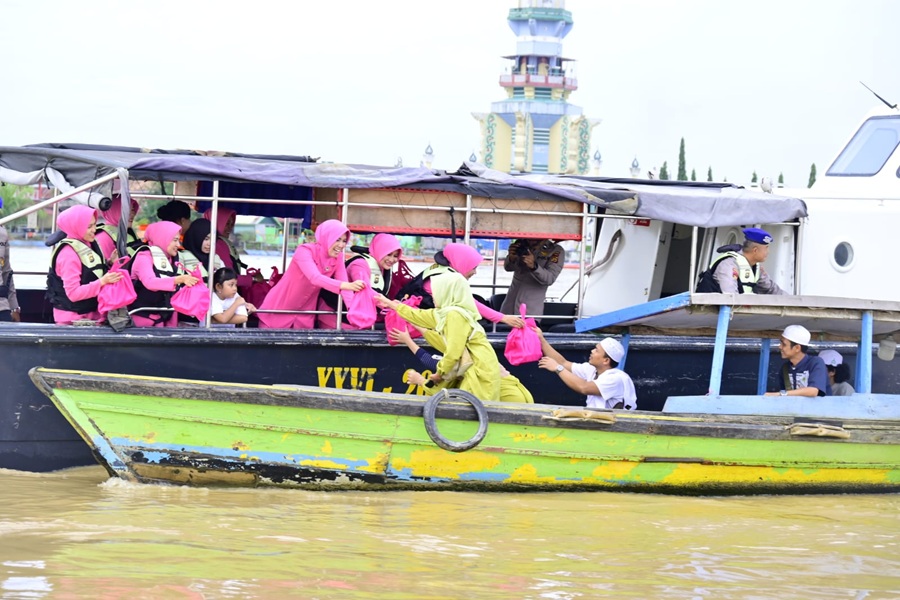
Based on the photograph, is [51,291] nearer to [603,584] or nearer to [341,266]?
[341,266]

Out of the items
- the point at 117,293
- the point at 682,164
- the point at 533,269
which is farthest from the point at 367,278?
the point at 682,164

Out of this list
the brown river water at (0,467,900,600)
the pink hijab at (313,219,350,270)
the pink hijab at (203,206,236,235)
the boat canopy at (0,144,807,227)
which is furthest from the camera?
the pink hijab at (203,206,236,235)

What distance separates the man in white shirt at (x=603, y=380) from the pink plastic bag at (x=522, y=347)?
123 millimetres

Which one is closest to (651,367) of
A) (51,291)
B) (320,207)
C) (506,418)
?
(506,418)

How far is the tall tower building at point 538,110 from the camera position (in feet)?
273

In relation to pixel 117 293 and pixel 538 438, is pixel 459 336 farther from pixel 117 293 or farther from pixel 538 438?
pixel 117 293

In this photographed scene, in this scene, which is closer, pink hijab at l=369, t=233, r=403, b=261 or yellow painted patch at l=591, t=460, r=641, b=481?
yellow painted patch at l=591, t=460, r=641, b=481

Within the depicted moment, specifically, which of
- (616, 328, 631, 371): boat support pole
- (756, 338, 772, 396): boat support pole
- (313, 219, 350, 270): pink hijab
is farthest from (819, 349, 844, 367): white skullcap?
(313, 219, 350, 270): pink hijab

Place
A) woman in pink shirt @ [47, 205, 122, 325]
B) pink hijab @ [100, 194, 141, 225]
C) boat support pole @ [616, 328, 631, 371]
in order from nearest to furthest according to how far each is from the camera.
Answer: woman in pink shirt @ [47, 205, 122, 325] → pink hijab @ [100, 194, 141, 225] → boat support pole @ [616, 328, 631, 371]

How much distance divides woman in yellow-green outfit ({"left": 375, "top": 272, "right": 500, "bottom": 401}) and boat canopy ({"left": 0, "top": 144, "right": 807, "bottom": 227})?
1.13 m

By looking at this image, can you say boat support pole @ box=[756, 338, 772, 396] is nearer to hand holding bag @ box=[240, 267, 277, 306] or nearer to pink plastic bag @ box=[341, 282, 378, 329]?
pink plastic bag @ box=[341, 282, 378, 329]

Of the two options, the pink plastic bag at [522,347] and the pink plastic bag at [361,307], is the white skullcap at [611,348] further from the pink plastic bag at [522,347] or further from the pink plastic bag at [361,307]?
the pink plastic bag at [361,307]

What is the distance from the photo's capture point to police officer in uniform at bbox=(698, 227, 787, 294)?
387 inches

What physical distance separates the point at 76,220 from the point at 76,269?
1.12 ft
